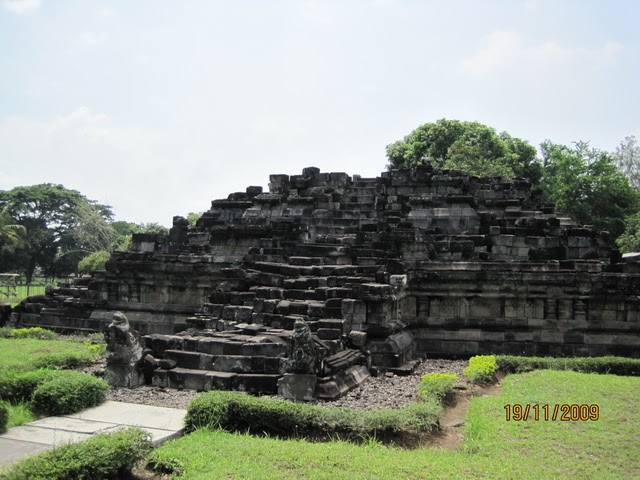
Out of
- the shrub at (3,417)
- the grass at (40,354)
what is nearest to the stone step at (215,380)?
the grass at (40,354)

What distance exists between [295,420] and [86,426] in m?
2.71

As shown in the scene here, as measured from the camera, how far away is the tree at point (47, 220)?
60.2 metres

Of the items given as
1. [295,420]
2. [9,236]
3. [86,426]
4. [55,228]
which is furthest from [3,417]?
[55,228]

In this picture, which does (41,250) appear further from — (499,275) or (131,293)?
(499,275)

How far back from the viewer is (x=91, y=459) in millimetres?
5824

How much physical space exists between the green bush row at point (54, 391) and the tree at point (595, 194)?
112ft

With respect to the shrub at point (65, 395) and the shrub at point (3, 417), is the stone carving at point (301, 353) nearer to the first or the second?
the shrub at point (65, 395)

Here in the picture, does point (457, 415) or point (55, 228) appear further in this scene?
point (55, 228)

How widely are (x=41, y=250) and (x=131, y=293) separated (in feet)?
160

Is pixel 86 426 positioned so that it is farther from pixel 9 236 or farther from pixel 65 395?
pixel 9 236

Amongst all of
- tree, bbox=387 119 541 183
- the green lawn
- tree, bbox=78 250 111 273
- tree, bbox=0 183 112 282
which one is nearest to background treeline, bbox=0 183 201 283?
tree, bbox=0 183 112 282

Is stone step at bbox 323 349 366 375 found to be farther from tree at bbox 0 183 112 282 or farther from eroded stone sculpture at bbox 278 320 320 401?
tree at bbox 0 183 112 282

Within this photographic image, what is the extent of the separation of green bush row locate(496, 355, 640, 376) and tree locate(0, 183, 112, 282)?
177 ft

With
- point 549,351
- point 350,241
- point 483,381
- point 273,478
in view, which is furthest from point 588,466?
point 350,241
